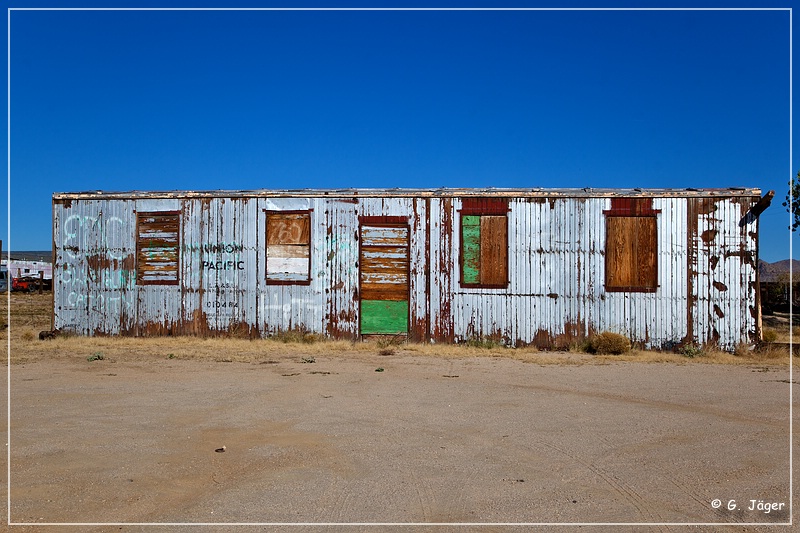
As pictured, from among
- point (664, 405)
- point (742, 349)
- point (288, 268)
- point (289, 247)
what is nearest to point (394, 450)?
point (664, 405)

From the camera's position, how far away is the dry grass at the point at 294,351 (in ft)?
51.8

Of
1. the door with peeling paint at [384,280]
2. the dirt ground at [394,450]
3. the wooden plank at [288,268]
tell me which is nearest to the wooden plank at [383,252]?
the door with peeling paint at [384,280]

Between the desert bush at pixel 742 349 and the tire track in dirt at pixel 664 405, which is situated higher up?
the tire track in dirt at pixel 664 405

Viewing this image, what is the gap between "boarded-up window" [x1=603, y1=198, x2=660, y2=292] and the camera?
18.0m

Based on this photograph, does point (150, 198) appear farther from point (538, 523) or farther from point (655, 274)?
point (538, 523)

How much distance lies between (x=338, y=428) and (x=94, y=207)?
50.1ft

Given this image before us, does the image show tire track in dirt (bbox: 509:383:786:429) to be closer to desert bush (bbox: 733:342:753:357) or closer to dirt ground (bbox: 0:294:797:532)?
dirt ground (bbox: 0:294:797:532)

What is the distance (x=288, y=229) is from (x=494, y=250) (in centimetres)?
588

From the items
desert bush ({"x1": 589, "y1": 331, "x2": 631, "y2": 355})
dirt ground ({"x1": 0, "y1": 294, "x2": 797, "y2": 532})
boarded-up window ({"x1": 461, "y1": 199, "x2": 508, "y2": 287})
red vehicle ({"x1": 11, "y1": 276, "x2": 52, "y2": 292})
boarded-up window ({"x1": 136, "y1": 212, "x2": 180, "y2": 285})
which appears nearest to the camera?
dirt ground ({"x1": 0, "y1": 294, "x2": 797, "y2": 532})

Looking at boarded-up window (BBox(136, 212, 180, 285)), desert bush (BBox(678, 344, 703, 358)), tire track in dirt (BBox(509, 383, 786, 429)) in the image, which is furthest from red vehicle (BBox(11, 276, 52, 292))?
tire track in dirt (BBox(509, 383, 786, 429))

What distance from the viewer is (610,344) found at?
1716 cm

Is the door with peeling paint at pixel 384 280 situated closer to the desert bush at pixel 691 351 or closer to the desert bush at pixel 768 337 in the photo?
the desert bush at pixel 691 351

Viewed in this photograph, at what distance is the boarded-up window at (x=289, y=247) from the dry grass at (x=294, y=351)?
170 centimetres

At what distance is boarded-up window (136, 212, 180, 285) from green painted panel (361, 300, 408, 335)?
5866 mm
